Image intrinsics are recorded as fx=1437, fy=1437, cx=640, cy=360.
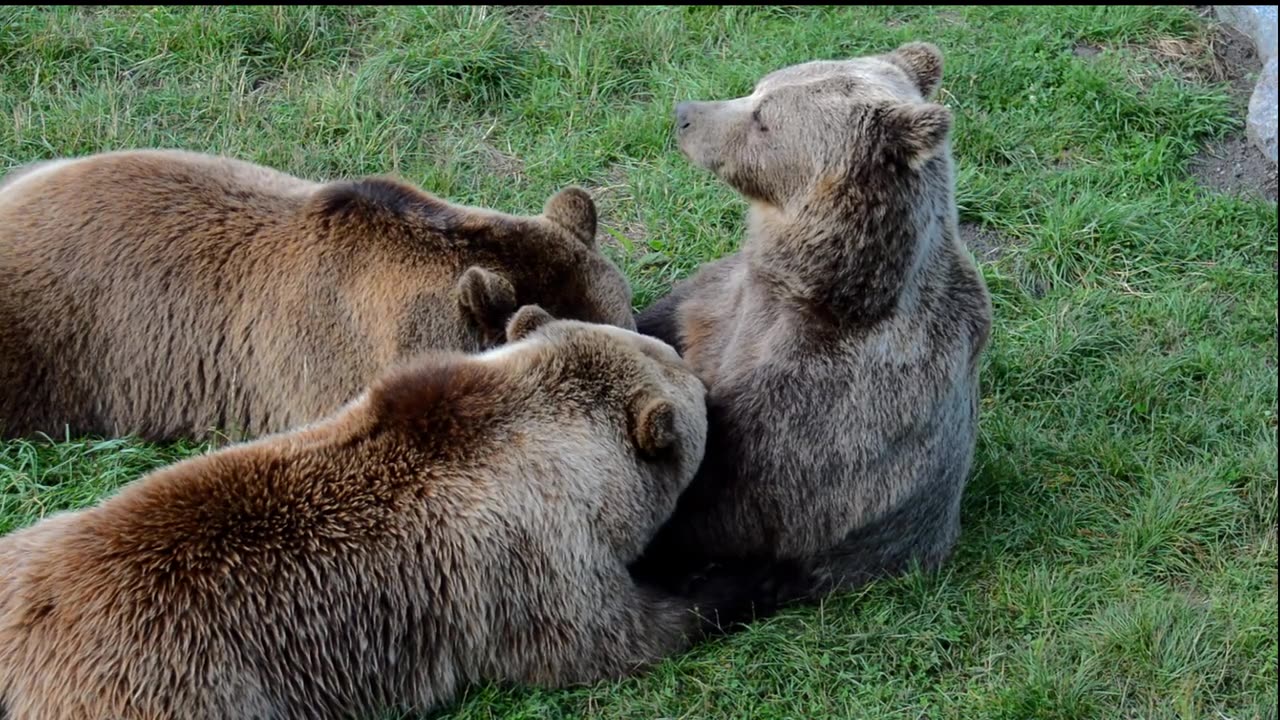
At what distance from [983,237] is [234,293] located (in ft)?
14.5

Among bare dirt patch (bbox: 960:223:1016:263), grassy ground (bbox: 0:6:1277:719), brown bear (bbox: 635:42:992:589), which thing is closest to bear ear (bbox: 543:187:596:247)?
brown bear (bbox: 635:42:992:589)

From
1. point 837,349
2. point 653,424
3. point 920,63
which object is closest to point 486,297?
point 653,424

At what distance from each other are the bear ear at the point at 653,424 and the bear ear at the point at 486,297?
1.00 m

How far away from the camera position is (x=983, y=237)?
8.67 meters

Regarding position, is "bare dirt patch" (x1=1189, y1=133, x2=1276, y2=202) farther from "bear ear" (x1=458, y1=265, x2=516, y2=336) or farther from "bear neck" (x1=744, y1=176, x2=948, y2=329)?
"bear ear" (x1=458, y1=265, x2=516, y2=336)

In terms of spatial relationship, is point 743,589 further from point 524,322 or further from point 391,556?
point 391,556

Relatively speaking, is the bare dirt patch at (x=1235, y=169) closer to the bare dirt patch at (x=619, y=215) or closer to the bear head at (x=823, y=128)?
the bear head at (x=823, y=128)

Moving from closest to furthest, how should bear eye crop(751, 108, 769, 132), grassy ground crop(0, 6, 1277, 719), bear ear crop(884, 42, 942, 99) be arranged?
grassy ground crop(0, 6, 1277, 719)
bear eye crop(751, 108, 769, 132)
bear ear crop(884, 42, 942, 99)

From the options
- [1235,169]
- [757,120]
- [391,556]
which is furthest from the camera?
[1235,169]

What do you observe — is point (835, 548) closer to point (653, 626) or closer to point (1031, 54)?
point (653, 626)

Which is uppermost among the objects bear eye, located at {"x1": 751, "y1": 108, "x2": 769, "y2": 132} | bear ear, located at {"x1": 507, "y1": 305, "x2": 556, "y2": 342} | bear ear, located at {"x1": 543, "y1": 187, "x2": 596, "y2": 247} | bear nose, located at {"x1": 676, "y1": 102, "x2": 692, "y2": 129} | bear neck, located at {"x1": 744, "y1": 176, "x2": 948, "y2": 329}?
bear eye, located at {"x1": 751, "y1": 108, "x2": 769, "y2": 132}

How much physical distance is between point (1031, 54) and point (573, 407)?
5125 millimetres

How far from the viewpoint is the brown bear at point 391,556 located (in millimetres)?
5121

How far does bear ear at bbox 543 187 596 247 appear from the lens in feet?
23.1
